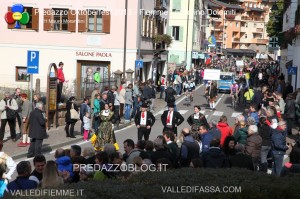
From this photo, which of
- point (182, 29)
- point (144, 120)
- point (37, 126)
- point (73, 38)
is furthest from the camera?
point (182, 29)

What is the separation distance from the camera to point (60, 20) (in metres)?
40.6

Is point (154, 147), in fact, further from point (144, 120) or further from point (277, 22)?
point (277, 22)

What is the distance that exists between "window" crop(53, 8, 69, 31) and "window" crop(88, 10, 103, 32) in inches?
58.3

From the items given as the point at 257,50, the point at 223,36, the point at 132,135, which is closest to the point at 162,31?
the point at 132,135

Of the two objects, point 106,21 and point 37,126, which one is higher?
point 106,21

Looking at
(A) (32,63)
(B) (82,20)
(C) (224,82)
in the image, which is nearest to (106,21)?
(B) (82,20)

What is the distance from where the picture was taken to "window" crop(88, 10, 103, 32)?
132ft

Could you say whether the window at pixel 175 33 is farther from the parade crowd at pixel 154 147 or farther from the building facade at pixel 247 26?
the building facade at pixel 247 26

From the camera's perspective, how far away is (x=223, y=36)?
144 meters

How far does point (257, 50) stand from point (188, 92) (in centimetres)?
11296

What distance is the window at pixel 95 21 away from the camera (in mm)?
40375

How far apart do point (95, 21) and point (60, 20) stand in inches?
85.4

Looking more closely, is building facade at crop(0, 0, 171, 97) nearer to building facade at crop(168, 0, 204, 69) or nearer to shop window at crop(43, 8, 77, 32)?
shop window at crop(43, 8, 77, 32)

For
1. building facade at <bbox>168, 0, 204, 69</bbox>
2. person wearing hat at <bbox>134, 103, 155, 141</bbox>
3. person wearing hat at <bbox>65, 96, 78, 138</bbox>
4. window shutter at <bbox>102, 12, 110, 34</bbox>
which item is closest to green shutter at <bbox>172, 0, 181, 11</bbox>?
building facade at <bbox>168, 0, 204, 69</bbox>
